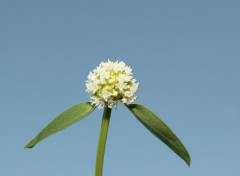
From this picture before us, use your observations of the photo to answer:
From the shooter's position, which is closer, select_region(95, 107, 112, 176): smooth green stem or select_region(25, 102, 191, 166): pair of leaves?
select_region(95, 107, 112, 176): smooth green stem

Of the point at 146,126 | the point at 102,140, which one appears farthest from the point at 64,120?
the point at 146,126

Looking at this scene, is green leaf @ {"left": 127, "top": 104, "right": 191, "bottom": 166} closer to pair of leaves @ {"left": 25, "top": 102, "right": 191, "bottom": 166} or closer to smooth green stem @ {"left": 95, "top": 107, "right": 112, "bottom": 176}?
pair of leaves @ {"left": 25, "top": 102, "right": 191, "bottom": 166}

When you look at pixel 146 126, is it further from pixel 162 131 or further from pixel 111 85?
pixel 111 85

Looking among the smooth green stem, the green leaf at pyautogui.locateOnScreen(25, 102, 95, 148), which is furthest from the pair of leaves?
the smooth green stem

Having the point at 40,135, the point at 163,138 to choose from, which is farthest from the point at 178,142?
the point at 40,135

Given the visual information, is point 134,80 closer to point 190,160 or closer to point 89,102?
point 89,102

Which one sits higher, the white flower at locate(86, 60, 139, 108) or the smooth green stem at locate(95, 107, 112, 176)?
the white flower at locate(86, 60, 139, 108)

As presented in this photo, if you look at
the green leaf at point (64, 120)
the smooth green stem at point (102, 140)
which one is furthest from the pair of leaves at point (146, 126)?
the smooth green stem at point (102, 140)
